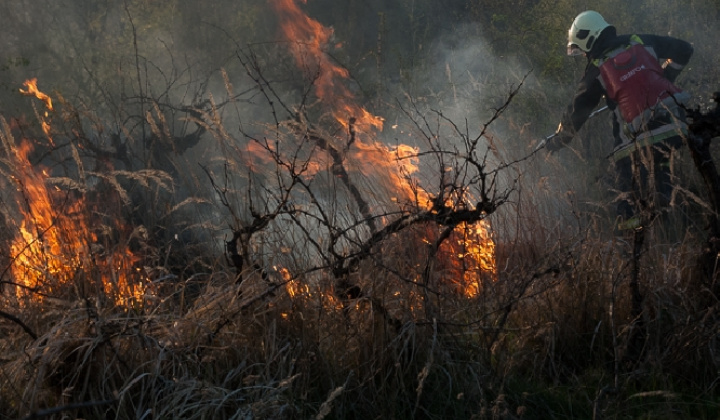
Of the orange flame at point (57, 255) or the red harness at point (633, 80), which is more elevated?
the red harness at point (633, 80)

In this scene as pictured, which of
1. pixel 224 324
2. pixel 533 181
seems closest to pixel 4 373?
pixel 224 324

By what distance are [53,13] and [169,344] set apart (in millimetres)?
9512

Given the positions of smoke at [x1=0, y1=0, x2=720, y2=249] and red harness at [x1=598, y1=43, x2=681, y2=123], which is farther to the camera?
smoke at [x1=0, y1=0, x2=720, y2=249]

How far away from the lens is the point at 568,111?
249 inches

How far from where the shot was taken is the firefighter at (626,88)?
6.00m

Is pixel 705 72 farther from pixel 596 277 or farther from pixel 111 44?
pixel 111 44

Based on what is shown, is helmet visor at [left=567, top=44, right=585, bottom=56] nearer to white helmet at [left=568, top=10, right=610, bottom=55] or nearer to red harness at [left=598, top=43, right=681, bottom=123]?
white helmet at [left=568, top=10, right=610, bottom=55]

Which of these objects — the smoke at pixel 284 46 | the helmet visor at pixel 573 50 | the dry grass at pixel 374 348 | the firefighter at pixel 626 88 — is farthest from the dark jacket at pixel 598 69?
the dry grass at pixel 374 348

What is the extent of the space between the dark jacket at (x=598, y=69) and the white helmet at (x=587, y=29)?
70 millimetres

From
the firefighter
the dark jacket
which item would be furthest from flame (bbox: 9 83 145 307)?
the dark jacket

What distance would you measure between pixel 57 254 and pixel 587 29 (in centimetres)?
455

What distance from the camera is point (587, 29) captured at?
21.8 feet

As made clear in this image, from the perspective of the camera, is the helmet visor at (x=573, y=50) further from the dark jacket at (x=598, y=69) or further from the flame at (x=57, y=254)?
the flame at (x=57, y=254)

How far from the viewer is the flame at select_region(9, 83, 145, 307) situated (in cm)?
336
